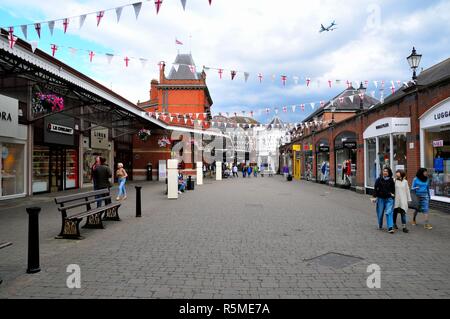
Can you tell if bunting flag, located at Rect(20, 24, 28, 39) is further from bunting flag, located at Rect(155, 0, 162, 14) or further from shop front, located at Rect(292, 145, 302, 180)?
shop front, located at Rect(292, 145, 302, 180)

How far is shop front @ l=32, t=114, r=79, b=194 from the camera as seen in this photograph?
16297mm

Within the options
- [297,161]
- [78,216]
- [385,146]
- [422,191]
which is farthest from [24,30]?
[297,161]

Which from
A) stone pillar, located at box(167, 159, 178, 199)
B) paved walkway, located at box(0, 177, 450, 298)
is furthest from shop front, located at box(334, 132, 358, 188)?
A: stone pillar, located at box(167, 159, 178, 199)

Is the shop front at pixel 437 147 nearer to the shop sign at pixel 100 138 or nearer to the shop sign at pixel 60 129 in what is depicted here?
the shop sign at pixel 60 129

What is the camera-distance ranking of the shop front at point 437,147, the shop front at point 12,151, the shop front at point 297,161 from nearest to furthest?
1. the shop front at point 437,147
2. the shop front at point 12,151
3. the shop front at point 297,161

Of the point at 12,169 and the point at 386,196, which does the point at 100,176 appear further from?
the point at 386,196

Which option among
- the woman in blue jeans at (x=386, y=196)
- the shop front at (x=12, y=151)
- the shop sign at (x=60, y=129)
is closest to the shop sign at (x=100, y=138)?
the shop sign at (x=60, y=129)

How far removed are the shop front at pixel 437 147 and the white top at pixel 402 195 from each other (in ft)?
12.5

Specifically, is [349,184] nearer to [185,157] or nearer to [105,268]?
[105,268]

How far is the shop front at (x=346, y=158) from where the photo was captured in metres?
19.2

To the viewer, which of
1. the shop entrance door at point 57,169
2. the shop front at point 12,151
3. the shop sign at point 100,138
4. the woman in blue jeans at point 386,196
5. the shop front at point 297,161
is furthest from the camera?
the shop front at point 297,161
